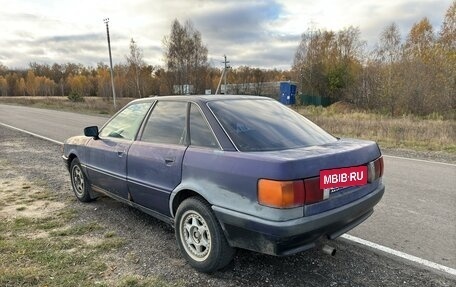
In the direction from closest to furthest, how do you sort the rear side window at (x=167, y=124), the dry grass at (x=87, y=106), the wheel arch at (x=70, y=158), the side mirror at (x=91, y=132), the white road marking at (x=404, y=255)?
1. the white road marking at (x=404, y=255)
2. the rear side window at (x=167, y=124)
3. the side mirror at (x=91, y=132)
4. the wheel arch at (x=70, y=158)
5. the dry grass at (x=87, y=106)

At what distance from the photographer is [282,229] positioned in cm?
253

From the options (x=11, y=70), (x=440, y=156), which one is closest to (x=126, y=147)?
(x=440, y=156)

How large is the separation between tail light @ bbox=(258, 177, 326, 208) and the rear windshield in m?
0.48

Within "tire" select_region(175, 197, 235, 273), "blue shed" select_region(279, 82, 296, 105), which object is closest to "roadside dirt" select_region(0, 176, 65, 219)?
"tire" select_region(175, 197, 235, 273)

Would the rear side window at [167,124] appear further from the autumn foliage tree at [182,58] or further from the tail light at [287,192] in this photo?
the autumn foliage tree at [182,58]

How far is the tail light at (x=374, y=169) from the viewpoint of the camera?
325 centimetres

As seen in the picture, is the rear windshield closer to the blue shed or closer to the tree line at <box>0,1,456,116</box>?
the tree line at <box>0,1,456,116</box>

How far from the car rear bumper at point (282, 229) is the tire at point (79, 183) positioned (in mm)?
2928

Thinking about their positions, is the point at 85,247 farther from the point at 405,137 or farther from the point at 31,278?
the point at 405,137

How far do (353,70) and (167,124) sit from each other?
4444cm

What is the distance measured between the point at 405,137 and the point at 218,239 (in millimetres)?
12037

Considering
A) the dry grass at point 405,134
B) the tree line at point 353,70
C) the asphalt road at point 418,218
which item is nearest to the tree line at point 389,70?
the tree line at point 353,70

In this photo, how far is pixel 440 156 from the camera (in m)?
9.39

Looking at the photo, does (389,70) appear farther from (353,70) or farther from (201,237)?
(201,237)
